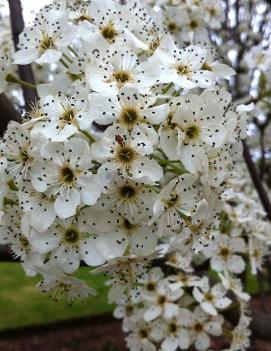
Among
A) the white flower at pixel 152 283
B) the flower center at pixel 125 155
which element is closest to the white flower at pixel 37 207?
the flower center at pixel 125 155

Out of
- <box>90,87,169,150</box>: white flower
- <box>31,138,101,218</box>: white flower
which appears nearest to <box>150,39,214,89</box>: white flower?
<box>90,87,169,150</box>: white flower

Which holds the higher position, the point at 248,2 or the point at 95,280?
the point at 248,2

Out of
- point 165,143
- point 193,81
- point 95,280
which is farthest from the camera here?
point 95,280

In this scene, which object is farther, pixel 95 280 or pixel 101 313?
pixel 95 280

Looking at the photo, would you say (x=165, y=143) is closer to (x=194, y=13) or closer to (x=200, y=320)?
(x=200, y=320)

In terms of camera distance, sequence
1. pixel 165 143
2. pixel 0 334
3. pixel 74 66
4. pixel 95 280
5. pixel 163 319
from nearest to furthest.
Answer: pixel 165 143
pixel 74 66
pixel 163 319
pixel 0 334
pixel 95 280

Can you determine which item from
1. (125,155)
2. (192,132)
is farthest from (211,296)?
(125,155)

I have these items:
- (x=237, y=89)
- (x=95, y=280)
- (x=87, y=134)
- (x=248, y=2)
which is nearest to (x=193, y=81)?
(x=87, y=134)
